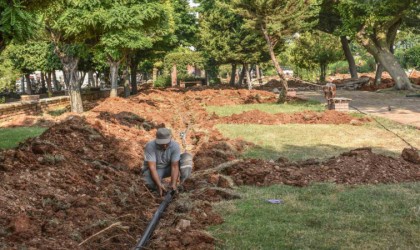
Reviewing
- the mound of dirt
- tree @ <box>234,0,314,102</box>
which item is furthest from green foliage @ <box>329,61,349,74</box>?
the mound of dirt

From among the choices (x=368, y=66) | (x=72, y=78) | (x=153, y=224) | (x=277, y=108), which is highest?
(x=72, y=78)

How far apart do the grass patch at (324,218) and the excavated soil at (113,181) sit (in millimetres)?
394

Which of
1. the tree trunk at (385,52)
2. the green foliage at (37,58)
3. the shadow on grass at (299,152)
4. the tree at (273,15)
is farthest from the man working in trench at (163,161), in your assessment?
the green foliage at (37,58)

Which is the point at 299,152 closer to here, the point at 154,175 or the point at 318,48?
the point at 154,175

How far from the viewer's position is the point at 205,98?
30.8 metres

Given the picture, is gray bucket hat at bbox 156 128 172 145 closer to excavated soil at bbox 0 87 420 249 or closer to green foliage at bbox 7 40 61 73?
excavated soil at bbox 0 87 420 249

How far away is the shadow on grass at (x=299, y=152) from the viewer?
38.5 ft

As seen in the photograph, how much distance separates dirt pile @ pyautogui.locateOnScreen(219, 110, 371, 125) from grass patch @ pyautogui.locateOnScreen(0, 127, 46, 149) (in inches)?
294

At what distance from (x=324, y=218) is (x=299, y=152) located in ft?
18.7

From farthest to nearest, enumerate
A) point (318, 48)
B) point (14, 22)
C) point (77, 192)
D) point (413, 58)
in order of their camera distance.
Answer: point (413, 58)
point (318, 48)
point (77, 192)
point (14, 22)

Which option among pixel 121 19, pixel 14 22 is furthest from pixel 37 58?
pixel 14 22

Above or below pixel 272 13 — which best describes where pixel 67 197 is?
below

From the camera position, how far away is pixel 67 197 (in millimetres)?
7066

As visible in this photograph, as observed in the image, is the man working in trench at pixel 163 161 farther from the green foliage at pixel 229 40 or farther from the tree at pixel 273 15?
the green foliage at pixel 229 40
